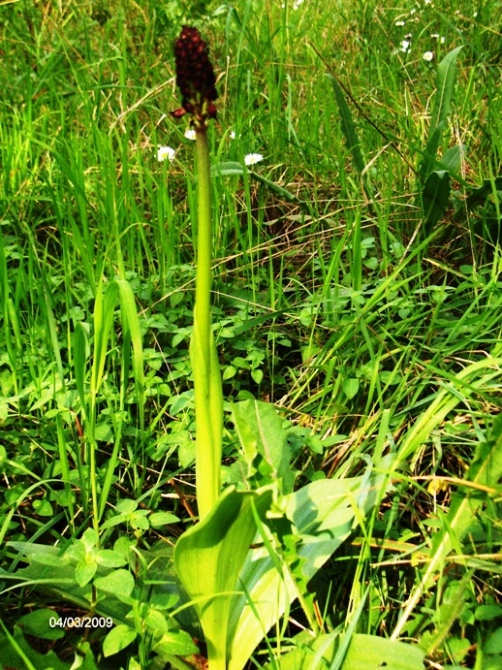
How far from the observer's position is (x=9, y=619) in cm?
112

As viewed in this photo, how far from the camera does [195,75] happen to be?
86 centimetres

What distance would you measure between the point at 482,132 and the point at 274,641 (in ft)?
6.52

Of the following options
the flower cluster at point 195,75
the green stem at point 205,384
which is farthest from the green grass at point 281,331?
the flower cluster at point 195,75

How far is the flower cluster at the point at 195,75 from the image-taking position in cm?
85

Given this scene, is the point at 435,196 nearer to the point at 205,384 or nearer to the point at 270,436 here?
the point at 270,436

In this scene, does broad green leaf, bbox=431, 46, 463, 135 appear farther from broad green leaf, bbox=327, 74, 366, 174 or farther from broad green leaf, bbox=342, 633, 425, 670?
broad green leaf, bbox=342, 633, 425, 670

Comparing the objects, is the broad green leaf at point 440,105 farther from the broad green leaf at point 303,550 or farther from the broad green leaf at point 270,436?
the broad green leaf at point 303,550

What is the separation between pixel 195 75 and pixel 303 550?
0.80 meters

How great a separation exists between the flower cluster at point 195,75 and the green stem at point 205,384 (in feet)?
0.39

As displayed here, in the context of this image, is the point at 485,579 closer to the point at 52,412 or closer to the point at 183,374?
the point at 183,374

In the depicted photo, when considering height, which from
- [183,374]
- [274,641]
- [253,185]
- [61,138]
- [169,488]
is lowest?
[274,641]

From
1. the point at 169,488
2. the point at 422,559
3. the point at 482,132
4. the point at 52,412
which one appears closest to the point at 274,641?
the point at 422,559

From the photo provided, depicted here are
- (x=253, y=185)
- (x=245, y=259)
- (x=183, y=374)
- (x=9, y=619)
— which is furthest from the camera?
(x=253, y=185)

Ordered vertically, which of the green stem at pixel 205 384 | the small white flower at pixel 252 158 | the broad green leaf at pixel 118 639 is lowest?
the broad green leaf at pixel 118 639
